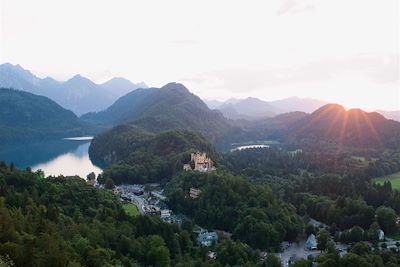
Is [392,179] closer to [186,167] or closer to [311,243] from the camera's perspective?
[186,167]

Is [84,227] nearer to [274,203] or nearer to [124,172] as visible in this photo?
[274,203]

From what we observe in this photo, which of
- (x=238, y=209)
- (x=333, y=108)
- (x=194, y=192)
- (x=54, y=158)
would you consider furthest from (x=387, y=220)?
(x=333, y=108)

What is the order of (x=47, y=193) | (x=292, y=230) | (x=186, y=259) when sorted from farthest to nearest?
(x=292, y=230), (x=47, y=193), (x=186, y=259)

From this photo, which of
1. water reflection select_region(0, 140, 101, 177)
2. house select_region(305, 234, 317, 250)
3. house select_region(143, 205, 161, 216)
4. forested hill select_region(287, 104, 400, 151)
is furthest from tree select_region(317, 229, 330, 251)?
forested hill select_region(287, 104, 400, 151)

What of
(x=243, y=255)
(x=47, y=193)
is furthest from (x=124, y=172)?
(x=243, y=255)

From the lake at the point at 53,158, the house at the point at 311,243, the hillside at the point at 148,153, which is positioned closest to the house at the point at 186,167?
the hillside at the point at 148,153

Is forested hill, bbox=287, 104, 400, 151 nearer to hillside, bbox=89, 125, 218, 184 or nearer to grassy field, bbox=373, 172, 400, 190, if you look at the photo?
grassy field, bbox=373, 172, 400, 190

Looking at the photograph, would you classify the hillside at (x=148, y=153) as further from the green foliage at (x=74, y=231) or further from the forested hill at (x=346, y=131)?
the forested hill at (x=346, y=131)
